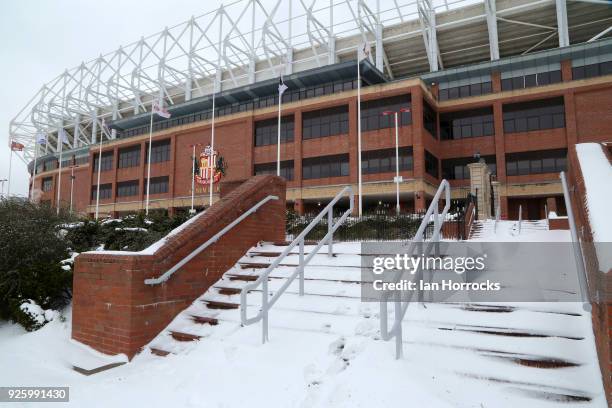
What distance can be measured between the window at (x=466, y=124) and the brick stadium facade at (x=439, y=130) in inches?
3.6

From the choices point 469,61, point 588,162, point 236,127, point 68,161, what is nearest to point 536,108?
point 469,61

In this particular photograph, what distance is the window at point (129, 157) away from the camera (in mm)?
52500

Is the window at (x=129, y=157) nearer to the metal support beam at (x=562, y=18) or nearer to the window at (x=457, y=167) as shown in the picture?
the window at (x=457, y=167)

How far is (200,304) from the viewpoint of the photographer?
609 cm

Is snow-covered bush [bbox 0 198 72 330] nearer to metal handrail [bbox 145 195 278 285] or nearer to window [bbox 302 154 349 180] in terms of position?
metal handrail [bbox 145 195 278 285]

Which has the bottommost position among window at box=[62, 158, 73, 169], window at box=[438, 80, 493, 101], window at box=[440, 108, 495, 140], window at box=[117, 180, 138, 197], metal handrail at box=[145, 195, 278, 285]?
metal handrail at box=[145, 195, 278, 285]

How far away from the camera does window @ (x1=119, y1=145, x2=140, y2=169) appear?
52.5 m

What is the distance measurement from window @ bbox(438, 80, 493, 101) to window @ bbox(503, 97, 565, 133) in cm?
271

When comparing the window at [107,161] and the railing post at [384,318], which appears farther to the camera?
the window at [107,161]

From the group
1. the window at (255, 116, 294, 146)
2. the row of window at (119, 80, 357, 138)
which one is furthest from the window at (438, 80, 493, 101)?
the window at (255, 116, 294, 146)

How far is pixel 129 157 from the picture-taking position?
5328cm

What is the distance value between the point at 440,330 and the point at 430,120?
116ft

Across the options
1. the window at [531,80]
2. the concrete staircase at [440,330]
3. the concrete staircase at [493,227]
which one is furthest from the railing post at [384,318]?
the window at [531,80]

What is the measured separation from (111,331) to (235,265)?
2.21 meters
